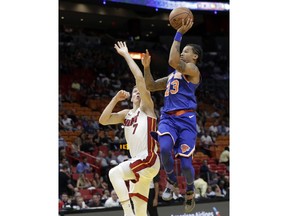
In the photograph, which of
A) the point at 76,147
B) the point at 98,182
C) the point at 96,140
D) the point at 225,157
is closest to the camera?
the point at 98,182

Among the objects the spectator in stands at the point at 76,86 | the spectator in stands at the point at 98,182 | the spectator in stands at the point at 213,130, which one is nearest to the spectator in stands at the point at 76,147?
the spectator in stands at the point at 98,182

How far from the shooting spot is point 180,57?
640cm

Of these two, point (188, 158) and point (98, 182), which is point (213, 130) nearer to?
point (98, 182)

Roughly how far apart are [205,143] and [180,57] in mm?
12484

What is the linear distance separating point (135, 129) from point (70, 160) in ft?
26.8

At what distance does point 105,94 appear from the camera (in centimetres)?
1967

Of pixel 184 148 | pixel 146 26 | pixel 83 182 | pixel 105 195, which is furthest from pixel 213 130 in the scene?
pixel 184 148

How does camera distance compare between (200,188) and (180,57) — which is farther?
(200,188)

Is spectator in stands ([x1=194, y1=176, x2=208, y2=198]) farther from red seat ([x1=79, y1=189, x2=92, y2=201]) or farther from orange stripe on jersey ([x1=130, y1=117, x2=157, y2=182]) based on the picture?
orange stripe on jersey ([x1=130, y1=117, x2=157, y2=182])

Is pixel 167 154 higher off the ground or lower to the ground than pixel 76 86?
lower

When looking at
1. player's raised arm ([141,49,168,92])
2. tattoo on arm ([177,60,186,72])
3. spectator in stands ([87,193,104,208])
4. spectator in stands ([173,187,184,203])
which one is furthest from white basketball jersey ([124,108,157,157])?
spectator in stands ([173,187,184,203])
